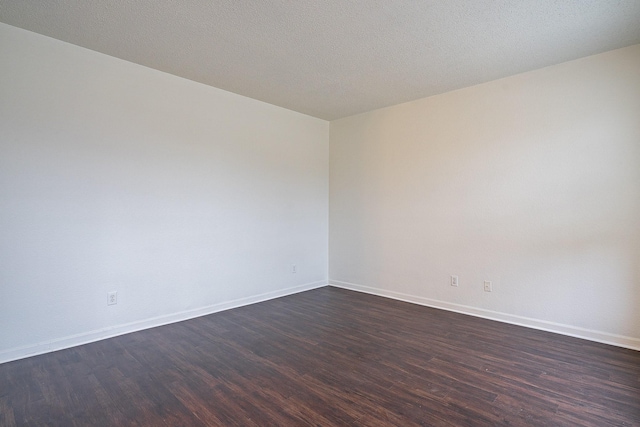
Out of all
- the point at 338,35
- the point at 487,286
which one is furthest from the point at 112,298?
the point at 487,286

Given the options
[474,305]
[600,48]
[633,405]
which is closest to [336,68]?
[600,48]

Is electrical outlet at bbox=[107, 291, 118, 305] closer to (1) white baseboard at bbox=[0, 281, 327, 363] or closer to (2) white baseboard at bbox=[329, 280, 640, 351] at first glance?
(1) white baseboard at bbox=[0, 281, 327, 363]

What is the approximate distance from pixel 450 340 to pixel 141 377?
8.34 feet

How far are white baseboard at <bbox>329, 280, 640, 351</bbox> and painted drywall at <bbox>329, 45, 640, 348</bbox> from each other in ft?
0.04

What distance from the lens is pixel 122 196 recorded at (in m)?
3.18

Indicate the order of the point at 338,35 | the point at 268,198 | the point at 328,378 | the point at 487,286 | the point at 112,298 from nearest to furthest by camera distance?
the point at 328,378 → the point at 338,35 → the point at 112,298 → the point at 487,286 → the point at 268,198

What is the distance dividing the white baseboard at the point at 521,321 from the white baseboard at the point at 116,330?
1.67m

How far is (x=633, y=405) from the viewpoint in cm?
201

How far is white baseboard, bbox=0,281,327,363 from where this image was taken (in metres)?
2.65

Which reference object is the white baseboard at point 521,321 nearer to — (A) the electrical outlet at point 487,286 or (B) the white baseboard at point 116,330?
(A) the electrical outlet at point 487,286

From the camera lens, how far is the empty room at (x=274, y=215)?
2.23 meters

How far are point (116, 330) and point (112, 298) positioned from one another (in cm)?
30

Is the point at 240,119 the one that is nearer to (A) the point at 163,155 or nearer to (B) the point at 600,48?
(A) the point at 163,155

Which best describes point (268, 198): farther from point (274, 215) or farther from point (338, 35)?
point (338, 35)
